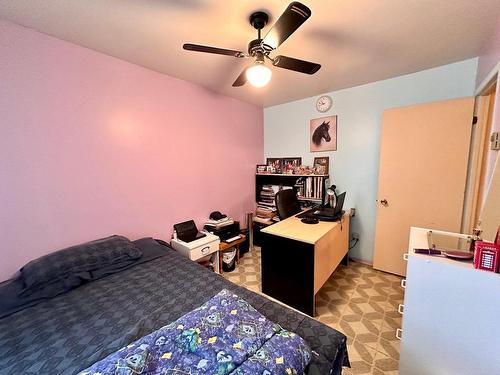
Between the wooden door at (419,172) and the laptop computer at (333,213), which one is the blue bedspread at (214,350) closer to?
the laptop computer at (333,213)

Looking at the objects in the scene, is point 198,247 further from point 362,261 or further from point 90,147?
point 362,261

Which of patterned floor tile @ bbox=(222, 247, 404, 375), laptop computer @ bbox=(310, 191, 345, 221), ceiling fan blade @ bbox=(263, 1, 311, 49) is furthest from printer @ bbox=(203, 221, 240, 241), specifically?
ceiling fan blade @ bbox=(263, 1, 311, 49)

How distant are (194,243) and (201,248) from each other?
0.10m

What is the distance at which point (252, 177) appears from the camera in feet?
11.6

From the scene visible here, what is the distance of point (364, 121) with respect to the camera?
8.69 feet

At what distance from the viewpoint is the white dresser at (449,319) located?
0.92 metres

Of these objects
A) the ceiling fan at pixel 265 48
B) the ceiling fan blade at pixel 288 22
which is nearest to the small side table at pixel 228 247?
the ceiling fan at pixel 265 48

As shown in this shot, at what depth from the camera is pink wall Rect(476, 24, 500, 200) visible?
1.43 meters

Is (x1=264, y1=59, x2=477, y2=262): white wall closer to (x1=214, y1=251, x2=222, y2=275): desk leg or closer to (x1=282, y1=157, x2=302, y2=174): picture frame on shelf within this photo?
(x1=282, y1=157, x2=302, y2=174): picture frame on shelf

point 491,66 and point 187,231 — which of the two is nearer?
point 491,66

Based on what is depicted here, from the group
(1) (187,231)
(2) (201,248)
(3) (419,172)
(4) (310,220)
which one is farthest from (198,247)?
(3) (419,172)

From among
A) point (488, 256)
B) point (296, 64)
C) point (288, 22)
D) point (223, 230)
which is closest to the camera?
point (488, 256)

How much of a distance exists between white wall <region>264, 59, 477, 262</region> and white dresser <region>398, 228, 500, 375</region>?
5.75ft

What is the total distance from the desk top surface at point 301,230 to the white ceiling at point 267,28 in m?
1.63
